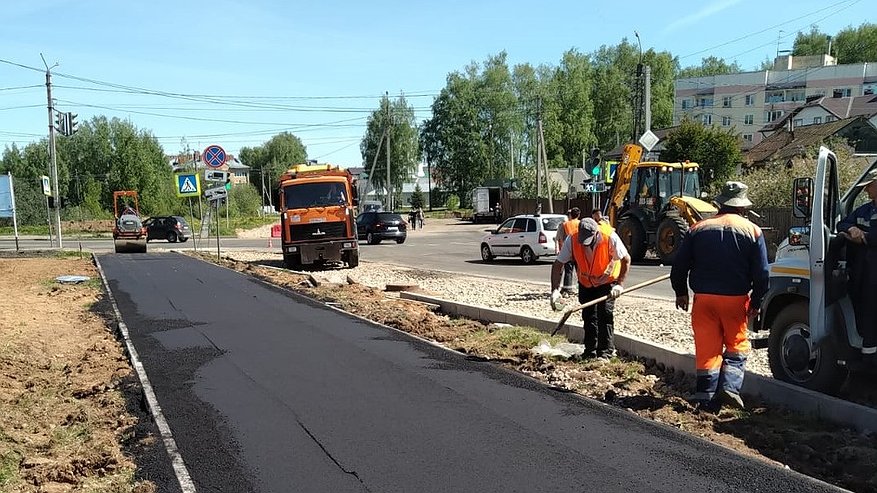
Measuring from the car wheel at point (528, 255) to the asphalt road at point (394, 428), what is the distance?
1356 centimetres

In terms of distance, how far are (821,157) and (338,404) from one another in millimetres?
4668

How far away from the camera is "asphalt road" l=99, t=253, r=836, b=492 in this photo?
4402mm

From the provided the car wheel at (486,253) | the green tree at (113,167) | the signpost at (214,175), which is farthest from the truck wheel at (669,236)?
the green tree at (113,167)

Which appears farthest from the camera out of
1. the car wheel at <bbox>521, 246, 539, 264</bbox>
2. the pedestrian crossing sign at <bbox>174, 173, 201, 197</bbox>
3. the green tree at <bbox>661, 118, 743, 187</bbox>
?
the green tree at <bbox>661, 118, 743, 187</bbox>

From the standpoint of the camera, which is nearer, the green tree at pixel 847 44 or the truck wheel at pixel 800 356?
the truck wheel at pixel 800 356

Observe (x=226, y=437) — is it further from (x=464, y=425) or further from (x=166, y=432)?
(x=464, y=425)

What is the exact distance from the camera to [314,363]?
25.8 feet

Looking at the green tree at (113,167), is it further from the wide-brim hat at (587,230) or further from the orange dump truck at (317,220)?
the wide-brim hat at (587,230)

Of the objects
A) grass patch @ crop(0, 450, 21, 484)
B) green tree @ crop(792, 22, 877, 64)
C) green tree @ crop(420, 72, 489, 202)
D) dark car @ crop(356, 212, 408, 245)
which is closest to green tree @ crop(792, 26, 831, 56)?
green tree @ crop(792, 22, 877, 64)

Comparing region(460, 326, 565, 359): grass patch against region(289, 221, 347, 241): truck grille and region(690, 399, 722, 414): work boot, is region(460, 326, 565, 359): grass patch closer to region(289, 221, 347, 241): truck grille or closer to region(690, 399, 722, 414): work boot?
region(690, 399, 722, 414): work boot

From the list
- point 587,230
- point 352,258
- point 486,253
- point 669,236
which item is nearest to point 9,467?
point 587,230

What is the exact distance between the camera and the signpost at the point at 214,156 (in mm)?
20625

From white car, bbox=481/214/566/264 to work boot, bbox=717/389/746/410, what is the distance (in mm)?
16249

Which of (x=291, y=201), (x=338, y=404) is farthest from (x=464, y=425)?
(x=291, y=201)
